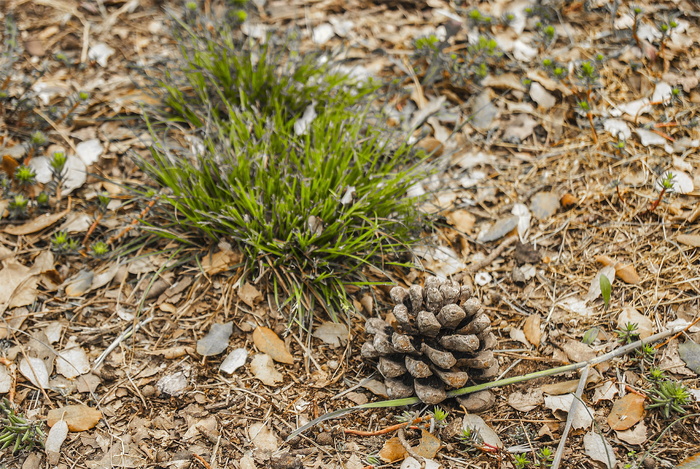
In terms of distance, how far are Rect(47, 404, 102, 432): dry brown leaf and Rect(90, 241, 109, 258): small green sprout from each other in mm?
659

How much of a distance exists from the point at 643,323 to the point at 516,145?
3.71 feet

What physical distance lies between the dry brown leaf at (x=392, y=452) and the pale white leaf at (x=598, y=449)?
614 mm

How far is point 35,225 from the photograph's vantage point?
2.37 metres

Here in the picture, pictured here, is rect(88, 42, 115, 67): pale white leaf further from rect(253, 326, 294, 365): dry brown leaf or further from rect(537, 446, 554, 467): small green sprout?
rect(537, 446, 554, 467): small green sprout

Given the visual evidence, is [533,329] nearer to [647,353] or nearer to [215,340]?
[647,353]

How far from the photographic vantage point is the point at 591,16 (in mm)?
3139

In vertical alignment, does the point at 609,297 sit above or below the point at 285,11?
below

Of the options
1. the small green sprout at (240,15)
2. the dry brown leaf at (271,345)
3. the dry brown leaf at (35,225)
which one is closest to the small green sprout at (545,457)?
the dry brown leaf at (271,345)

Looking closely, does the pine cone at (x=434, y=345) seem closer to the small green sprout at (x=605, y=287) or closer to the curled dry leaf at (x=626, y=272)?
the small green sprout at (x=605, y=287)

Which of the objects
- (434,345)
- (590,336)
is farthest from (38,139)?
(590,336)

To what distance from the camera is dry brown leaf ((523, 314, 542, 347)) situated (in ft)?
6.79

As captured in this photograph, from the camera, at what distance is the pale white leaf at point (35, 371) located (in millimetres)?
1974

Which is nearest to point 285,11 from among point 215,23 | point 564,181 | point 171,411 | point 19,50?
point 215,23

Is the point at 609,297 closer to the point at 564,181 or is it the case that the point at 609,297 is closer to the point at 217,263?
the point at 564,181
